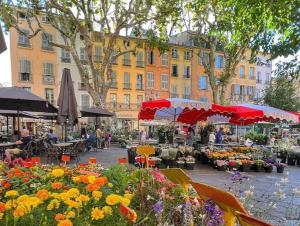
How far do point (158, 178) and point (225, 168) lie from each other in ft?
31.4

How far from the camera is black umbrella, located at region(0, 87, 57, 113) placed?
10453 mm

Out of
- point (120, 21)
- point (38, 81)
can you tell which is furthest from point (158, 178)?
point (38, 81)

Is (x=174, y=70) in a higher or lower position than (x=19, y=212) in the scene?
higher

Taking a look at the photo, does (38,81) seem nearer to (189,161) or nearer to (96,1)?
(96,1)

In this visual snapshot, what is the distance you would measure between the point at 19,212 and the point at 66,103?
35.1 ft

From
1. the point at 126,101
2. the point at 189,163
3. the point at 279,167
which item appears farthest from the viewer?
the point at 126,101

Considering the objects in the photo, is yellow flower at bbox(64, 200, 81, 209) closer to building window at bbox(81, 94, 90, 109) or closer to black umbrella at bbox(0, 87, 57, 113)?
black umbrella at bbox(0, 87, 57, 113)

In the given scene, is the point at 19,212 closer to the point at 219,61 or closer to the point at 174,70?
the point at 174,70

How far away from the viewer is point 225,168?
11.3 m

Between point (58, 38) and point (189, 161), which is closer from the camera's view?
point (189, 161)

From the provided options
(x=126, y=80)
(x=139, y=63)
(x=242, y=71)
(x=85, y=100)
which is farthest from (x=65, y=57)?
(x=242, y=71)

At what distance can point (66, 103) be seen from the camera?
12023mm

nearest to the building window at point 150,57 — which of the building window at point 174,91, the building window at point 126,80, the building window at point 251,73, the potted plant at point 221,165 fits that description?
the building window at point 126,80

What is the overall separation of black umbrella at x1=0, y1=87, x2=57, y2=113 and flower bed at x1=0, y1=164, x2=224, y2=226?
28.6ft
